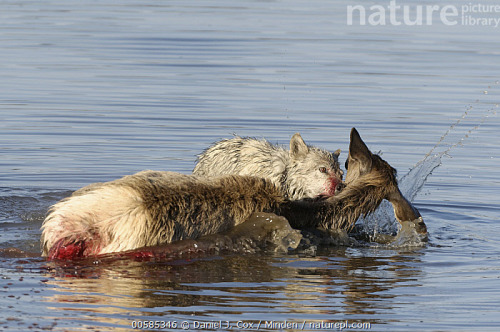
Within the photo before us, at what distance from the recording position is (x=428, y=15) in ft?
82.9

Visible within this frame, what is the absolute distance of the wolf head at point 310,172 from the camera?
33.1 ft

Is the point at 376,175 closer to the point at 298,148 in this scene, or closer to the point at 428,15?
the point at 298,148

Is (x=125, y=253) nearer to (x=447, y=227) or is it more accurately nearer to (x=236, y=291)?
(x=236, y=291)

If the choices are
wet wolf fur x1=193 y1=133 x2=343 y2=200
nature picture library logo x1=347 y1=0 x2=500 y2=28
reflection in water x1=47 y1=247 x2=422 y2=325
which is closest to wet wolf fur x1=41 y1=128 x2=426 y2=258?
reflection in water x1=47 y1=247 x2=422 y2=325

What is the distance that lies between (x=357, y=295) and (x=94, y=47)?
14473 mm

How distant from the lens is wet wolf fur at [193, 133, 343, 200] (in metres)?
10.2

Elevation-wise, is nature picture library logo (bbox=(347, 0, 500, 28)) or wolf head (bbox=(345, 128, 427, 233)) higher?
nature picture library logo (bbox=(347, 0, 500, 28))

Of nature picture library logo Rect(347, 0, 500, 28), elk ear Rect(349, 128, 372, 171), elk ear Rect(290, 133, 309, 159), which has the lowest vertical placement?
elk ear Rect(290, 133, 309, 159)

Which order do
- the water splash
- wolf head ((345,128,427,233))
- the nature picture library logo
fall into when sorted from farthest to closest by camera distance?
1. the nature picture library logo
2. the water splash
3. wolf head ((345,128,427,233))

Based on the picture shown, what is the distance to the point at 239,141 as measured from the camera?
11.3 metres

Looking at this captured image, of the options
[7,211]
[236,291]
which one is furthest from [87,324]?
[7,211]

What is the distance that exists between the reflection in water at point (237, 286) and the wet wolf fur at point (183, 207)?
0.86 feet

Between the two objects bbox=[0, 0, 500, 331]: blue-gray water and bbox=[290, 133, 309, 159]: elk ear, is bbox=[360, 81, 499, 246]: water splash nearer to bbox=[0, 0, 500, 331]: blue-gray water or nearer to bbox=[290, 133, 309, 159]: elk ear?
bbox=[0, 0, 500, 331]: blue-gray water

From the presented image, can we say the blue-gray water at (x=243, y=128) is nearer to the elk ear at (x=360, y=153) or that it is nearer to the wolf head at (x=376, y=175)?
the wolf head at (x=376, y=175)
